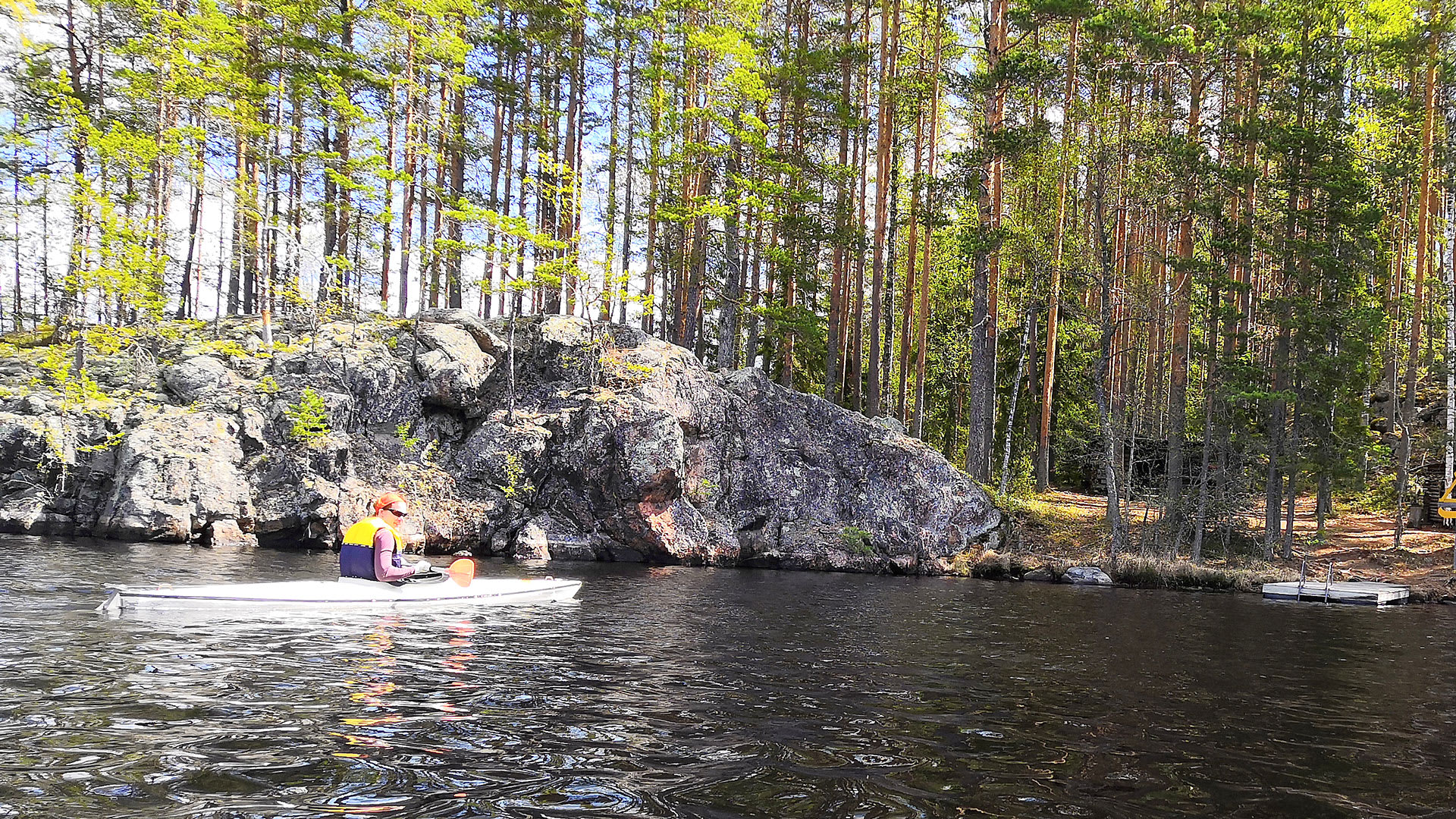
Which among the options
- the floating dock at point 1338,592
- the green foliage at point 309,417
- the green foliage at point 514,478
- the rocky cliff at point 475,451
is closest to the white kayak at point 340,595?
the rocky cliff at point 475,451

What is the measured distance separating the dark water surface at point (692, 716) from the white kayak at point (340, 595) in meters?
0.42

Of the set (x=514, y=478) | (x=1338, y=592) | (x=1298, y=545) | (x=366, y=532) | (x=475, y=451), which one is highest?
(x=475, y=451)

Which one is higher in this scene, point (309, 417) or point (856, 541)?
point (309, 417)

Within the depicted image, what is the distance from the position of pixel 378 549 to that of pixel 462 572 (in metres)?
1.31

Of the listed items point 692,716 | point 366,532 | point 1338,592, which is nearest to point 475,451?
point 366,532

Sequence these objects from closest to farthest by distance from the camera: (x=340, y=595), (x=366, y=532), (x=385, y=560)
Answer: (x=340, y=595) < (x=385, y=560) < (x=366, y=532)

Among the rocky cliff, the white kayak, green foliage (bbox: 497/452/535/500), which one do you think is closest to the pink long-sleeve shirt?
the white kayak

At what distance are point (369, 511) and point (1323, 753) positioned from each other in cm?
2068

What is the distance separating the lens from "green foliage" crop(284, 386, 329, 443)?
2273 cm

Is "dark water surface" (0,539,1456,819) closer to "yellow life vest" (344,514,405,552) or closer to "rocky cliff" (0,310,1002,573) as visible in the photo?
"yellow life vest" (344,514,405,552)

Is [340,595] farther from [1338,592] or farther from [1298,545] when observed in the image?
[1298,545]

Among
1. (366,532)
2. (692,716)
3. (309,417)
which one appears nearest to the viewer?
(692,716)

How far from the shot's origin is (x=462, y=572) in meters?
13.1

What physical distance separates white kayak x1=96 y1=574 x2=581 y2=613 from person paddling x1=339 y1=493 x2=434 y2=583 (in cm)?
13
